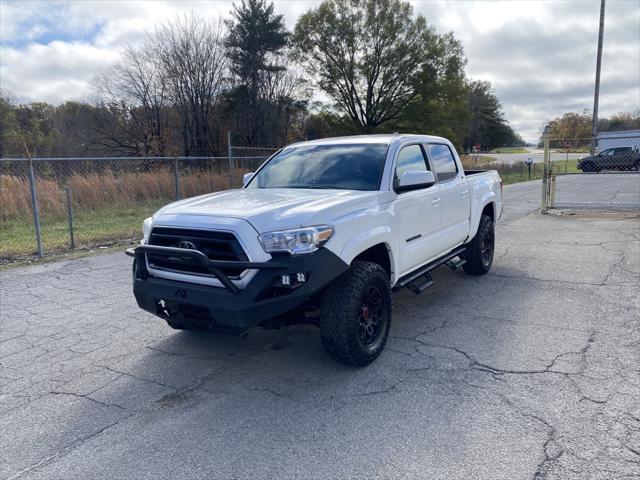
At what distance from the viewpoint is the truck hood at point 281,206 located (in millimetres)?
3467

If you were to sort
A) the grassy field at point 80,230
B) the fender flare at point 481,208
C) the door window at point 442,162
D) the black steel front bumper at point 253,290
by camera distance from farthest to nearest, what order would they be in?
the grassy field at point 80,230 < the fender flare at point 481,208 < the door window at point 442,162 < the black steel front bumper at point 253,290

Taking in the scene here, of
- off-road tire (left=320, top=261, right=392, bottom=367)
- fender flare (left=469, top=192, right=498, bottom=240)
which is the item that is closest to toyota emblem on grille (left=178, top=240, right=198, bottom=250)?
off-road tire (left=320, top=261, right=392, bottom=367)

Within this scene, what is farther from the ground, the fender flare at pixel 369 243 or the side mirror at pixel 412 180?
the side mirror at pixel 412 180

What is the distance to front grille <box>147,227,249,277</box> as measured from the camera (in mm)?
3383

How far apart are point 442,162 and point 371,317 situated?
2621mm

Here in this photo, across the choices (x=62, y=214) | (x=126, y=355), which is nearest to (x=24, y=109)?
(x=62, y=214)

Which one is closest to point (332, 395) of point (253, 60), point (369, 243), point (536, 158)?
point (369, 243)

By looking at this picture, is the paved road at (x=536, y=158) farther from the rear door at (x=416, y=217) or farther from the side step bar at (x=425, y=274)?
the rear door at (x=416, y=217)

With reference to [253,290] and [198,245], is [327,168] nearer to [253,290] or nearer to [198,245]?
[198,245]

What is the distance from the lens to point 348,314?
11.8 feet

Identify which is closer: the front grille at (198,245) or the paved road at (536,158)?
the front grille at (198,245)

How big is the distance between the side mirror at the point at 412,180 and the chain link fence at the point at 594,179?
29.0ft

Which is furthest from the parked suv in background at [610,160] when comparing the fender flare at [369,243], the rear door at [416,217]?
the fender flare at [369,243]

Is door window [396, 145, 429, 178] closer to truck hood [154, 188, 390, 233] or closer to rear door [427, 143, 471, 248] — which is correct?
rear door [427, 143, 471, 248]
